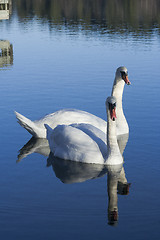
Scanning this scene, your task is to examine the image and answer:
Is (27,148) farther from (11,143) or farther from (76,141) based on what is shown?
(76,141)

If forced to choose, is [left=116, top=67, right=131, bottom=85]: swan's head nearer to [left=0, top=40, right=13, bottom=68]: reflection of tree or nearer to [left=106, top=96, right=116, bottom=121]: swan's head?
[left=106, top=96, right=116, bottom=121]: swan's head

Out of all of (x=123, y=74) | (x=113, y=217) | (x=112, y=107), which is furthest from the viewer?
(x=123, y=74)

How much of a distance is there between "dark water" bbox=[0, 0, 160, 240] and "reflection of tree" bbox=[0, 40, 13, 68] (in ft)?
0.25

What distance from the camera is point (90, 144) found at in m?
13.7

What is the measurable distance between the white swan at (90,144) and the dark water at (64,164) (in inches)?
14.0

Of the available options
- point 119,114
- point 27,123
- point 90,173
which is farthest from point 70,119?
point 90,173

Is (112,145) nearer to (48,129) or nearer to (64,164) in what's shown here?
(64,164)

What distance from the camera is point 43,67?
31016 millimetres

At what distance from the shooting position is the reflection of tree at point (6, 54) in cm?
3331

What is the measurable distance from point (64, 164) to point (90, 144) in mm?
1006

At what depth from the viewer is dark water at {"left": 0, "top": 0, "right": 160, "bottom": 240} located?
10.5m

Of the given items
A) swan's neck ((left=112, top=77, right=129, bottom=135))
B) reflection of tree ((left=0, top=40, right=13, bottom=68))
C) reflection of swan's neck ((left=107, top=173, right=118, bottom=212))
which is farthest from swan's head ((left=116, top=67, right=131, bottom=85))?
reflection of tree ((left=0, top=40, right=13, bottom=68))

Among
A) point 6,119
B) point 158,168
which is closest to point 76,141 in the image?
point 158,168

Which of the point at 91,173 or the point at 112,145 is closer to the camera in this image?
the point at 91,173
